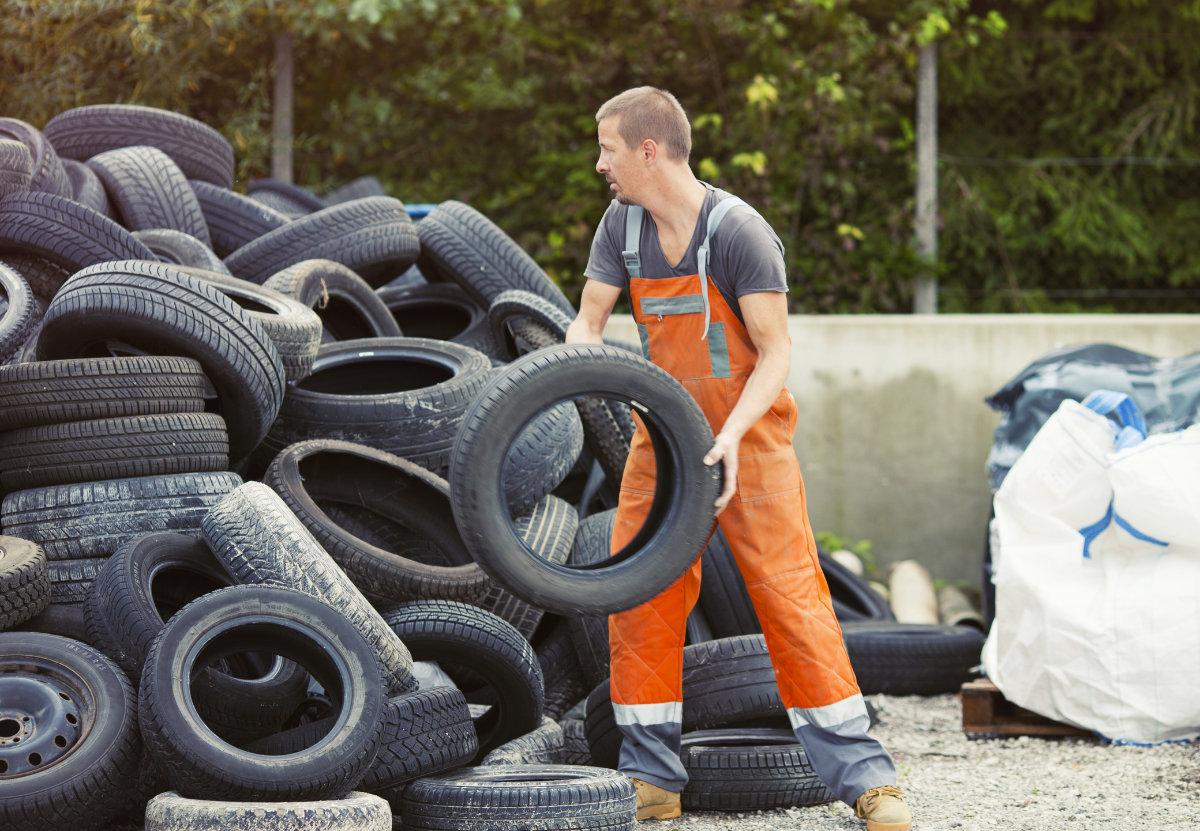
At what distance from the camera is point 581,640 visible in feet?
13.1

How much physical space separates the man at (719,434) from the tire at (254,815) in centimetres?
Answer: 85

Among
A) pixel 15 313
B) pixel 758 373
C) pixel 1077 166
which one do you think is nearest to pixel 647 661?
pixel 758 373

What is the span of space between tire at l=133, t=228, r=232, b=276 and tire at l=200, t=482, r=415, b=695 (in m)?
A: 1.88

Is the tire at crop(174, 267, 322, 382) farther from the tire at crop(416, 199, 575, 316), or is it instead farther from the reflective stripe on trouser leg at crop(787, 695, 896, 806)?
the reflective stripe on trouser leg at crop(787, 695, 896, 806)

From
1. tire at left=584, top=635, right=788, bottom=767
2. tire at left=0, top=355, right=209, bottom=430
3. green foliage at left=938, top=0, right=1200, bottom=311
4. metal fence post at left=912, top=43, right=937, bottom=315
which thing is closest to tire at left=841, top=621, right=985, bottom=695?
tire at left=584, top=635, right=788, bottom=767

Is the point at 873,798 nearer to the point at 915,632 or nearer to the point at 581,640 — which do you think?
the point at 581,640

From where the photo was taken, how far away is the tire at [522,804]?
2.78 meters

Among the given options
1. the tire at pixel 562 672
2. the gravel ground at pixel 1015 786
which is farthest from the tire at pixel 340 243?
the gravel ground at pixel 1015 786

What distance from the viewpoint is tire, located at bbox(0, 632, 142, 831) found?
2598 millimetres

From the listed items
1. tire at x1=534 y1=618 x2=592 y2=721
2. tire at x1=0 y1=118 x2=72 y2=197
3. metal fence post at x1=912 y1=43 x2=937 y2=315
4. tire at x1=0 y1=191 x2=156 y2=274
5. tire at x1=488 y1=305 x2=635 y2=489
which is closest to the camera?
tire at x1=534 y1=618 x2=592 y2=721

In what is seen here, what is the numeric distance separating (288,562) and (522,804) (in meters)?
0.92

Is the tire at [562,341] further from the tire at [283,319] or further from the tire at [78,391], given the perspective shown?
the tire at [78,391]

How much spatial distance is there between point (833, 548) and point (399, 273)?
288 cm

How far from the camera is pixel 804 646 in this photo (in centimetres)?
297
